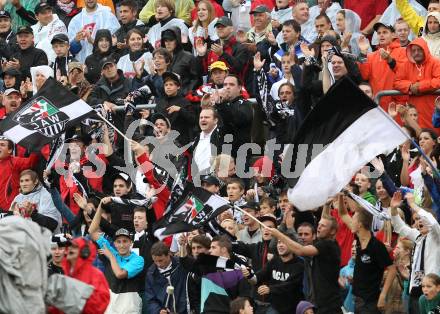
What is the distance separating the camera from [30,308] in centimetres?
1330

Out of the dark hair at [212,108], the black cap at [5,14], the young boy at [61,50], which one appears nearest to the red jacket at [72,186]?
the dark hair at [212,108]

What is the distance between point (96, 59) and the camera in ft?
80.9

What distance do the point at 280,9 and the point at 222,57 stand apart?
79.7 inches

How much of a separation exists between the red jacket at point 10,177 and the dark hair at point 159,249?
3.89m

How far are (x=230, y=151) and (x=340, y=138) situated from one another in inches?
227

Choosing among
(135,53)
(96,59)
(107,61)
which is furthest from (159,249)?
(96,59)

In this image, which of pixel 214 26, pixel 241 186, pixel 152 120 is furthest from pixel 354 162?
pixel 214 26

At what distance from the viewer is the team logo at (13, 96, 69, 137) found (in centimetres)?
1898

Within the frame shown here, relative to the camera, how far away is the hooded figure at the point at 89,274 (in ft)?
45.6

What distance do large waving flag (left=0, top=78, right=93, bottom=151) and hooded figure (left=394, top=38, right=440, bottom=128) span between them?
4.26m

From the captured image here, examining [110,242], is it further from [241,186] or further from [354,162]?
[354,162]

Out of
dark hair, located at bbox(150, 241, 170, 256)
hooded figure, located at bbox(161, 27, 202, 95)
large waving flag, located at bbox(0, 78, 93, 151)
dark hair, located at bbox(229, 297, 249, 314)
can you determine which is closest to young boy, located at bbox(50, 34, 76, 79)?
hooded figure, located at bbox(161, 27, 202, 95)

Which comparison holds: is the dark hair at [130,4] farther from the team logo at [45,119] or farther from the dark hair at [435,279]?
the dark hair at [435,279]

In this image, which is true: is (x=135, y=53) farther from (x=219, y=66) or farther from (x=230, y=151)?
(x=230, y=151)
